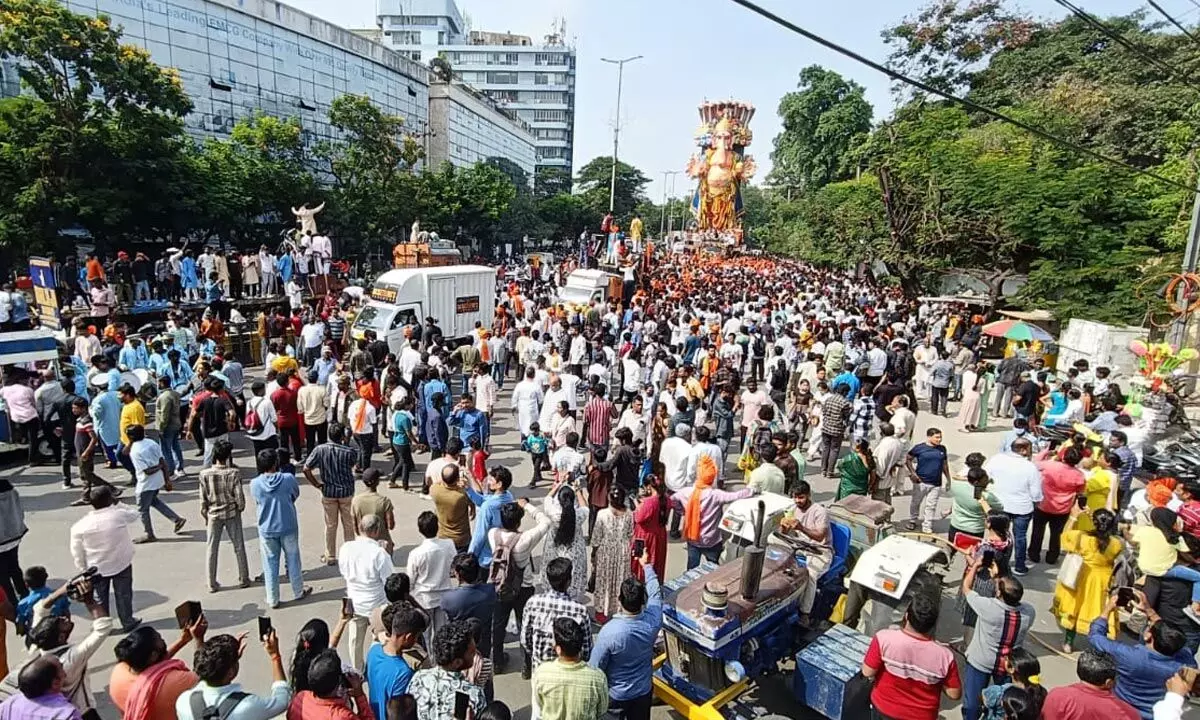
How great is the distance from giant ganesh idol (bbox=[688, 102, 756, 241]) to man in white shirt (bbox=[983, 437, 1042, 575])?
151 ft

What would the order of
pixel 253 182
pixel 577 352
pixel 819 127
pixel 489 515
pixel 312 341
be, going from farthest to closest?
pixel 819 127, pixel 253 182, pixel 312 341, pixel 577 352, pixel 489 515

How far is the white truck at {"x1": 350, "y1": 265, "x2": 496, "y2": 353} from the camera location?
14.4 m

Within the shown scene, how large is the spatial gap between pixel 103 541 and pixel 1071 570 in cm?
770

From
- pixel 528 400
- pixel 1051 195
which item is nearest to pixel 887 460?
pixel 528 400

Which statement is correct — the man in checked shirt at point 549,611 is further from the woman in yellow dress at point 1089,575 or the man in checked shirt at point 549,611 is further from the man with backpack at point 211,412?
the man with backpack at point 211,412

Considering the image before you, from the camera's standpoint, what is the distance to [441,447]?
30.0ft

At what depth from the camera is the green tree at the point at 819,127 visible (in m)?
45.5

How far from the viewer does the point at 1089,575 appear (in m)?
5.59

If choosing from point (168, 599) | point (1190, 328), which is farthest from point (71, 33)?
point (1190, 328)

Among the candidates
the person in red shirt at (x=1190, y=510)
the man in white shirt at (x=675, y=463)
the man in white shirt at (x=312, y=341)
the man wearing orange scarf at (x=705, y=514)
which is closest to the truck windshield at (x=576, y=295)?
the man in white shirt at (x=312, y=341)

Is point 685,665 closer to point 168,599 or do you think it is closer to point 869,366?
point 168,599

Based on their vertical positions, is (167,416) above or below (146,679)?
below

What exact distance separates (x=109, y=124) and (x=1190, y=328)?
1061 inches

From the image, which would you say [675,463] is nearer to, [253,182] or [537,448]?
[537,448]
